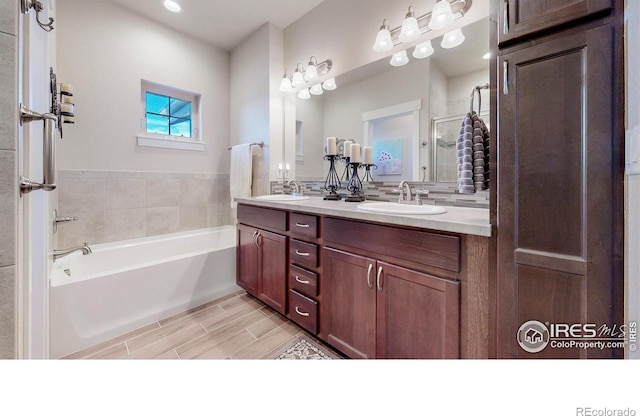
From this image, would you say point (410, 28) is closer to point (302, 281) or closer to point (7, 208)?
point (302, 281)

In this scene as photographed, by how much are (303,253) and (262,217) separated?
51cm

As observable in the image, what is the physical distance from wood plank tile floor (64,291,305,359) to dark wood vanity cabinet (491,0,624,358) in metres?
1.27

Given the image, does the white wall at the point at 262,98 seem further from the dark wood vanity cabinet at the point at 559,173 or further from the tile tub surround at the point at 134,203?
the dark wood vanity cabinet at the point at 559,173

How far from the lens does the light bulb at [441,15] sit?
4.46 ft

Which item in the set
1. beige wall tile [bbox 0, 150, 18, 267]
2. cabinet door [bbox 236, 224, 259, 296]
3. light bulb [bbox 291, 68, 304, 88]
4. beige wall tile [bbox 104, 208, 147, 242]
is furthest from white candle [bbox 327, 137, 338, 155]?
beige wall tile [bbox 104, 208, 147, 242]

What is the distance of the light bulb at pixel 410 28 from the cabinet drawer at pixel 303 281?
63.6 inches

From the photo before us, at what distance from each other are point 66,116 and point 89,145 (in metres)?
0.56

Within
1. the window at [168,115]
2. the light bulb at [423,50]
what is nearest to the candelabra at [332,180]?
the light bulb at [423,50]

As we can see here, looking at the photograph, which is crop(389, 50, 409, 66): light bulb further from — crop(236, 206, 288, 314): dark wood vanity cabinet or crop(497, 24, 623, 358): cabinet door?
crop(236, 206, 288, 314): dark wood vanity cabinet

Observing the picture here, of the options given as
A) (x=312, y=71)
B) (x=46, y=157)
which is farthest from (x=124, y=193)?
(x=312, y=71)

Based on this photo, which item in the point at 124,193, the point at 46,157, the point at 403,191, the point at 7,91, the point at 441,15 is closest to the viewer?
the point at 7,91

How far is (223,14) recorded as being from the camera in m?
2.25

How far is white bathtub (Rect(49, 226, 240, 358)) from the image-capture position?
4.65ft

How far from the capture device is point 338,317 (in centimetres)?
133
